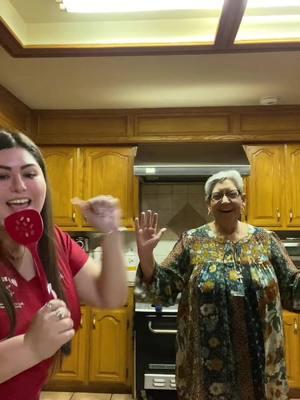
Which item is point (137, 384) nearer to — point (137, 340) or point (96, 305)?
point (137, 340)

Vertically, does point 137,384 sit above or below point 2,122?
below

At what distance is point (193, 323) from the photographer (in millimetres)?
1734

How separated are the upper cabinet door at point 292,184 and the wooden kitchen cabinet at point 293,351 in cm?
67

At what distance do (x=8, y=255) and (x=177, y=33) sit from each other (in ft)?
5.58

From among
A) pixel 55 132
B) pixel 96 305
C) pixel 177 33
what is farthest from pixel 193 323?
pixel 55 132

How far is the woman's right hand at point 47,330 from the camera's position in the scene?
723 millimetres

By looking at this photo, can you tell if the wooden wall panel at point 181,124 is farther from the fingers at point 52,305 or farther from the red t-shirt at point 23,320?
the fingers at point 52,305

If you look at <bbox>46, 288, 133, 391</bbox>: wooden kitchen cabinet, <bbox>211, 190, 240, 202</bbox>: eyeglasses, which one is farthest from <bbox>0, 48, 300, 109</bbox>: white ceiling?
<bbox>46, 288, 133, 391</bbox>: wooden kitchen cabinet

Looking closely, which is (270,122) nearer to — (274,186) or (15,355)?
(274,186)

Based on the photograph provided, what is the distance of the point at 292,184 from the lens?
3.35 m

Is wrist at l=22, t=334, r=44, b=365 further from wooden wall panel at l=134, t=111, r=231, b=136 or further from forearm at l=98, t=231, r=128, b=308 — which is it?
wooden wall panel at l=134, t=111, r=231, b=136

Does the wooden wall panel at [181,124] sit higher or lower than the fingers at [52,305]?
higher

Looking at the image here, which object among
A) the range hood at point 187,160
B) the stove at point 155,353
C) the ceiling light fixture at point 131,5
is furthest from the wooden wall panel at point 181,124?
the ceiling light fixture at point 131,5

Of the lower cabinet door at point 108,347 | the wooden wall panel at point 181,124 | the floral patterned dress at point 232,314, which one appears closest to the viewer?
the floral patterned dress at point 232,314
